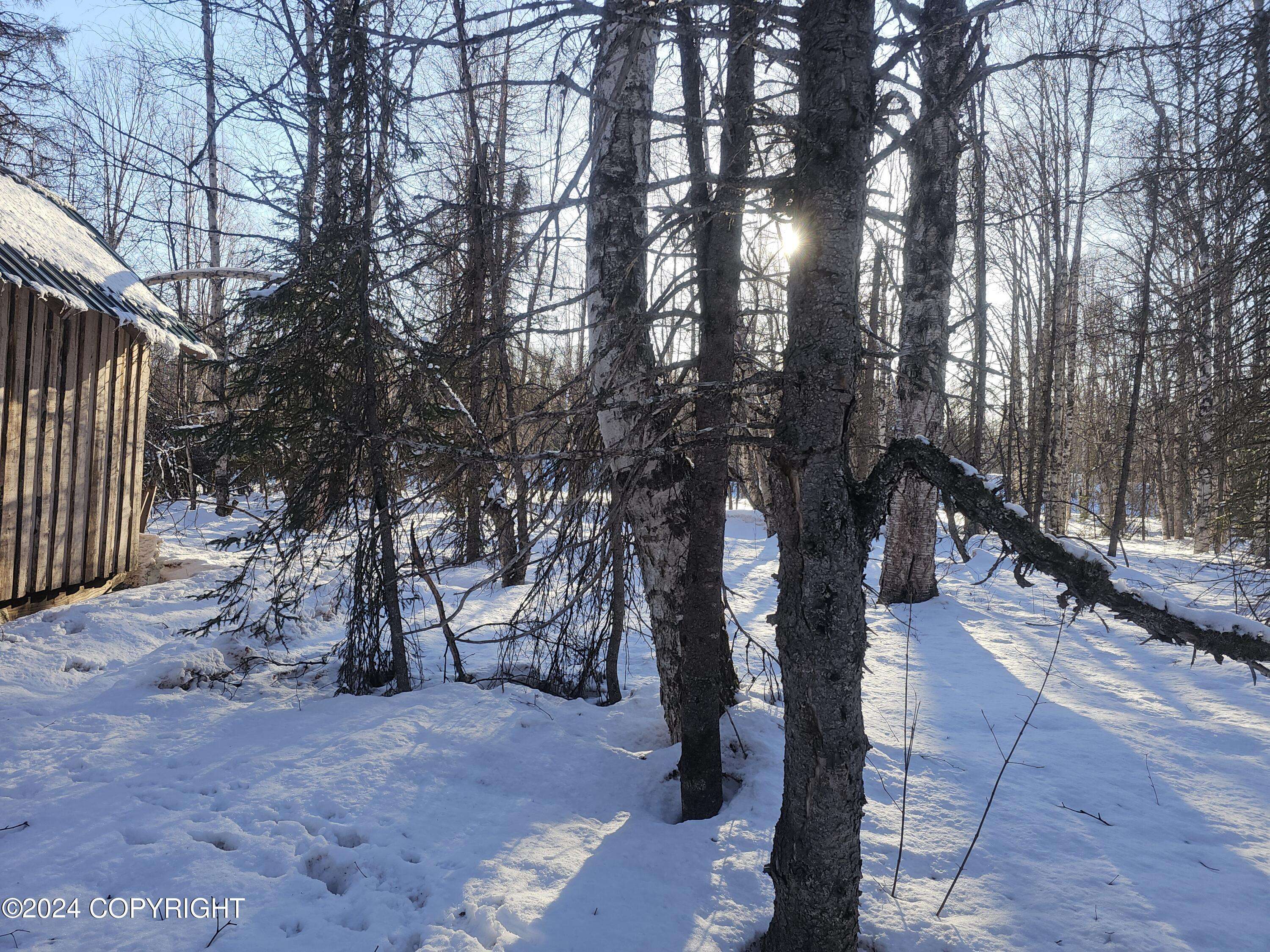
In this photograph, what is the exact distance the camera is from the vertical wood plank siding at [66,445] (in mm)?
6402

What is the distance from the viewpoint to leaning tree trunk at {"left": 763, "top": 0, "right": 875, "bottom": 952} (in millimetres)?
2150

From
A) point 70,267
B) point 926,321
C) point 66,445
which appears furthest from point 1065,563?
point 70,267

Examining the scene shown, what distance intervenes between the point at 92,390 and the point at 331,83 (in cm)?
536

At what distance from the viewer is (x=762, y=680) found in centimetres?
563

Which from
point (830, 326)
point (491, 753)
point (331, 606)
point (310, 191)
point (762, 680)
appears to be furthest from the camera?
point (331, 606)

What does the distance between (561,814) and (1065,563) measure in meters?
2.84

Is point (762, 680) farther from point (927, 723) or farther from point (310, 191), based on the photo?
point (310, 191)

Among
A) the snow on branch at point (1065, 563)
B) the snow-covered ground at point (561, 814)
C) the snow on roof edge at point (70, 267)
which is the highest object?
the snow on roof edge at point (70, 267)

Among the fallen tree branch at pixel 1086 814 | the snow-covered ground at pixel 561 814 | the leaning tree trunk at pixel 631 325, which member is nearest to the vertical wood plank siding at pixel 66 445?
the snow-covered ground at pixel 561 814

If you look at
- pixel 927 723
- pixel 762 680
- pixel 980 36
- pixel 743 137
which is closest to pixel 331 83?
pixel 743 137

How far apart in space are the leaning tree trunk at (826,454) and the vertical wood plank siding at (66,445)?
25.7ft

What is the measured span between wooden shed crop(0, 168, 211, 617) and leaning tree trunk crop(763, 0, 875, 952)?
730cm

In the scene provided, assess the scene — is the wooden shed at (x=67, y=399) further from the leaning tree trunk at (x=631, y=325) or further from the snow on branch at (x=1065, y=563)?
the snow on branch at (x=1065, y=563)

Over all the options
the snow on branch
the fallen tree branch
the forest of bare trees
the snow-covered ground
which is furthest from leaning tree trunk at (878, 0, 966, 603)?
the snow on branch
